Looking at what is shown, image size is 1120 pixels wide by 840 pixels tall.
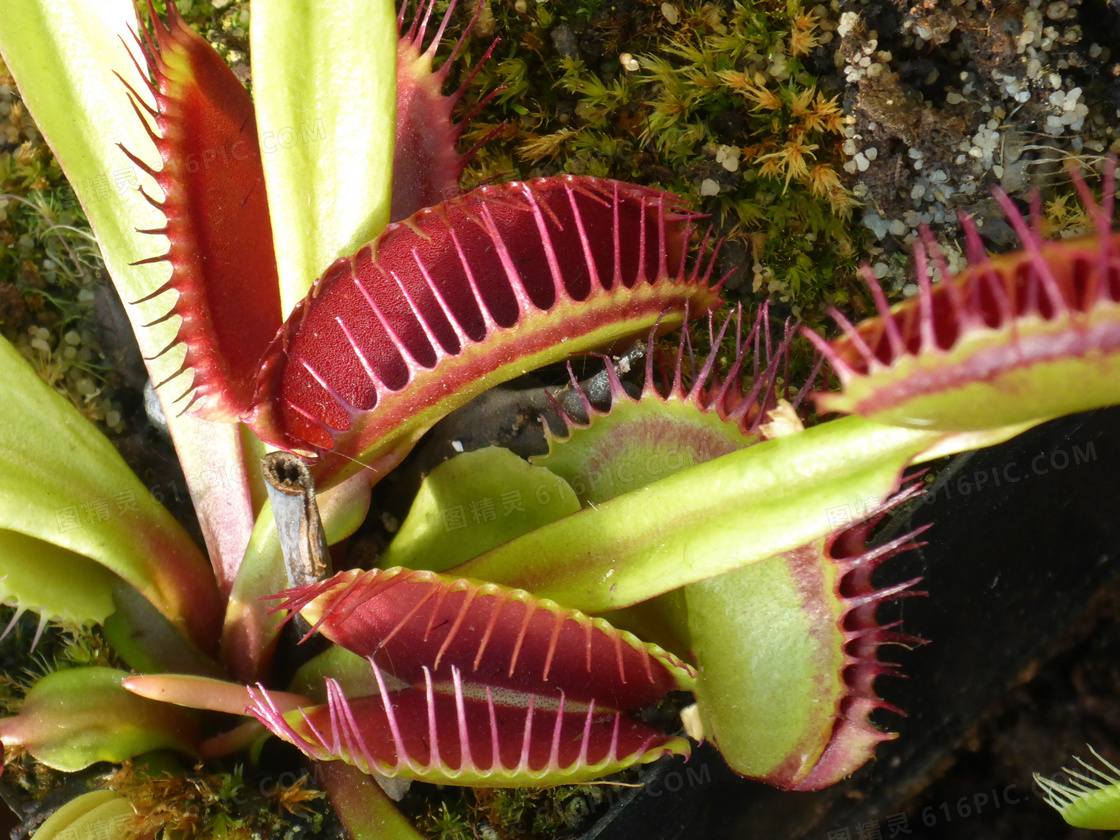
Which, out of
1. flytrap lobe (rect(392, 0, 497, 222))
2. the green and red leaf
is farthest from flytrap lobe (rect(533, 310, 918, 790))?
the green and red leaf

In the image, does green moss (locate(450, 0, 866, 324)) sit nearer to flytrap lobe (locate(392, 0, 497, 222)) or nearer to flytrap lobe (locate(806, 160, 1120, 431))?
flytrap lobe (locate(392, 0, 497, 222))

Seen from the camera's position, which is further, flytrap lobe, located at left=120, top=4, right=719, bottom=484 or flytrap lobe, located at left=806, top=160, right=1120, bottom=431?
flytrap lobe, located at left=120, top=4, right=719, bottom=484

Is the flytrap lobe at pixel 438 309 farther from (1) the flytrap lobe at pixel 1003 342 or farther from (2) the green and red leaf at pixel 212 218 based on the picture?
(1) the flytrap lobe at pixel 1003 342

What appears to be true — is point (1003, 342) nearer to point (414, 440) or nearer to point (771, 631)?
point (771, 631)

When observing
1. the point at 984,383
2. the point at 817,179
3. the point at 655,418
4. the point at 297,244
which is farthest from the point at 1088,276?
the point at 297,244

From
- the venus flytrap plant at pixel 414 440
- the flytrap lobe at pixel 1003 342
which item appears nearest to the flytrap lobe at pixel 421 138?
the venus flytrap plant at pixel 414 440

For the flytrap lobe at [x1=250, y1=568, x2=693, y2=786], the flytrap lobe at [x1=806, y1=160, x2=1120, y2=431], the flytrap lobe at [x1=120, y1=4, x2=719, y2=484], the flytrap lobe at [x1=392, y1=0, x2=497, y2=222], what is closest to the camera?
the flytrap lobe at [x1=806, y1=160, x2=1120, y2=431]

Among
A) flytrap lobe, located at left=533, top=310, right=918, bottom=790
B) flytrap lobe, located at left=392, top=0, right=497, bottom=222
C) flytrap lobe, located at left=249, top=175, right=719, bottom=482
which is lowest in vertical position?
flytrap lobe, located at left=533, top=310, right=918, bottom=790
